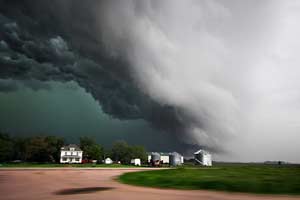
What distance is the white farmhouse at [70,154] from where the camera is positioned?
433 ft

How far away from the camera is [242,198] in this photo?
14141mm

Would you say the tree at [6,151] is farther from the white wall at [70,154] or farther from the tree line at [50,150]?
the white wall at [70,154]

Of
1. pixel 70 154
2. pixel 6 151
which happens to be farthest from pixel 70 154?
pixel 6 151

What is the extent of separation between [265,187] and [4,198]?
15.0m

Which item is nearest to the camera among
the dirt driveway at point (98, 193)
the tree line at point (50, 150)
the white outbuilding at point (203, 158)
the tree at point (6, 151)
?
the dirt driveway at point (98, 193)

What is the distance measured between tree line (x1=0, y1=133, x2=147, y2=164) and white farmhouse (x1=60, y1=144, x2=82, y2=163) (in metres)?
3.78

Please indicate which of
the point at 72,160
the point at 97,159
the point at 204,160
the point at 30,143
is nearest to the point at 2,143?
the point at 30,143

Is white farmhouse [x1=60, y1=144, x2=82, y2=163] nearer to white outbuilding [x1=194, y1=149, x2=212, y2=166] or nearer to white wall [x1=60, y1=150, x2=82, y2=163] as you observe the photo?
white wall [x1=60, y1=150, x2=82, y2=163]

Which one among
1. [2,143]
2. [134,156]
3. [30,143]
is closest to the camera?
[2,143]

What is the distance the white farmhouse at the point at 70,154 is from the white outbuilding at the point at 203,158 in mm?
59363

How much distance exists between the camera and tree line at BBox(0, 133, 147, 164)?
419 ft

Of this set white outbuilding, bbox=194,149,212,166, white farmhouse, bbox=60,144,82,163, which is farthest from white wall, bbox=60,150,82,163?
white outbuilding, bbox=194,149,212,166

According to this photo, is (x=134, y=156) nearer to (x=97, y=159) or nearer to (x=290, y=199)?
(x=97, y=159)

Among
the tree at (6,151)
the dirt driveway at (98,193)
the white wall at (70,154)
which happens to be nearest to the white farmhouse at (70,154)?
the white wall at (70,154)
